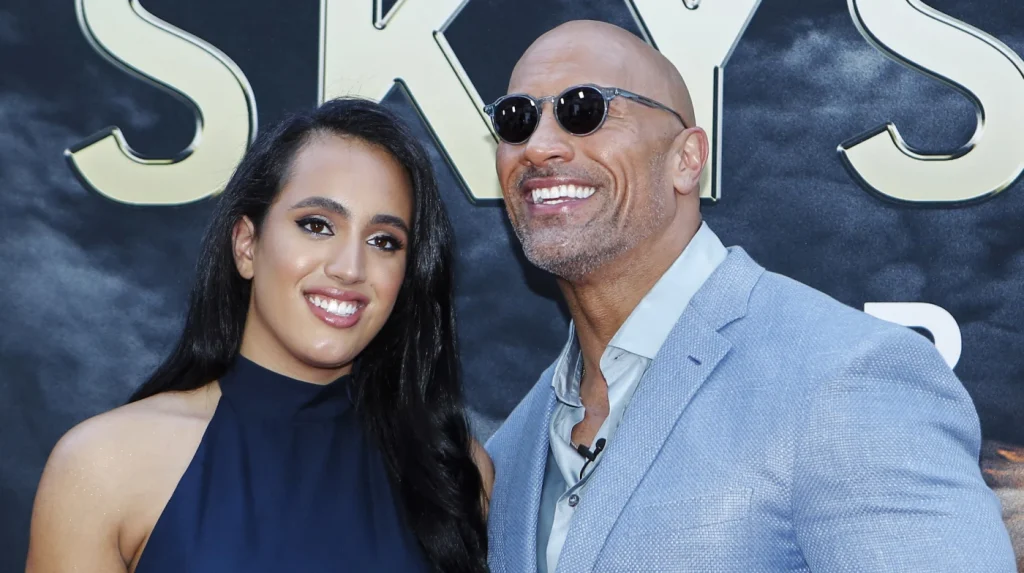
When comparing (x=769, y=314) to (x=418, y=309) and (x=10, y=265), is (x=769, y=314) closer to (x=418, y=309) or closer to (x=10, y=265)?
(x=418, y=309)

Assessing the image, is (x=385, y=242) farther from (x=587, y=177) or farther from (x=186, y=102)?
(x=186, y=102)

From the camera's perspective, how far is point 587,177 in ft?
8.66

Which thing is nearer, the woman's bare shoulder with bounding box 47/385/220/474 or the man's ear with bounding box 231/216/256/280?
the woman's bare shoulder with bounding box 47/385/220/474

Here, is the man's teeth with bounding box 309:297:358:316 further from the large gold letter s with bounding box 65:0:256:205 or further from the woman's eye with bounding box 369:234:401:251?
the large gold letter s with bounding box 65:0:256:205

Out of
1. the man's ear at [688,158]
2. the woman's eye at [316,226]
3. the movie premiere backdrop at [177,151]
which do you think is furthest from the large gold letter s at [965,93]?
the woman's eye at [316,226]

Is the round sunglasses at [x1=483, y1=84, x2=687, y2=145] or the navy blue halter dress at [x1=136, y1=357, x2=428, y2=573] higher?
the round sunglasses at [x1=483, y1=84, x2=687, y2=145]

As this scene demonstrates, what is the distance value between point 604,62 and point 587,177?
11.9 inches

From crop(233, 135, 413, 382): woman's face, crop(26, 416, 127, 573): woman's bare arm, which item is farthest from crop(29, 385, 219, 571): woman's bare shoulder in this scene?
crop(233, 135, 413, 382): woman's face

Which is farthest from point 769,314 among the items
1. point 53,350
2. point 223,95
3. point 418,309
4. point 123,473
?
point 53,350

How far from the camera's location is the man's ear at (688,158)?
274cm

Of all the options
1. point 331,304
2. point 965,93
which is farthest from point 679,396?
point 965,93

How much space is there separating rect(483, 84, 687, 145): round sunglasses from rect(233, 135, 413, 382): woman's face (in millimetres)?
312

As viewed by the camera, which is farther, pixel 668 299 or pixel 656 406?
pixel 668 299

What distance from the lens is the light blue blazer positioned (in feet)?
6.24
